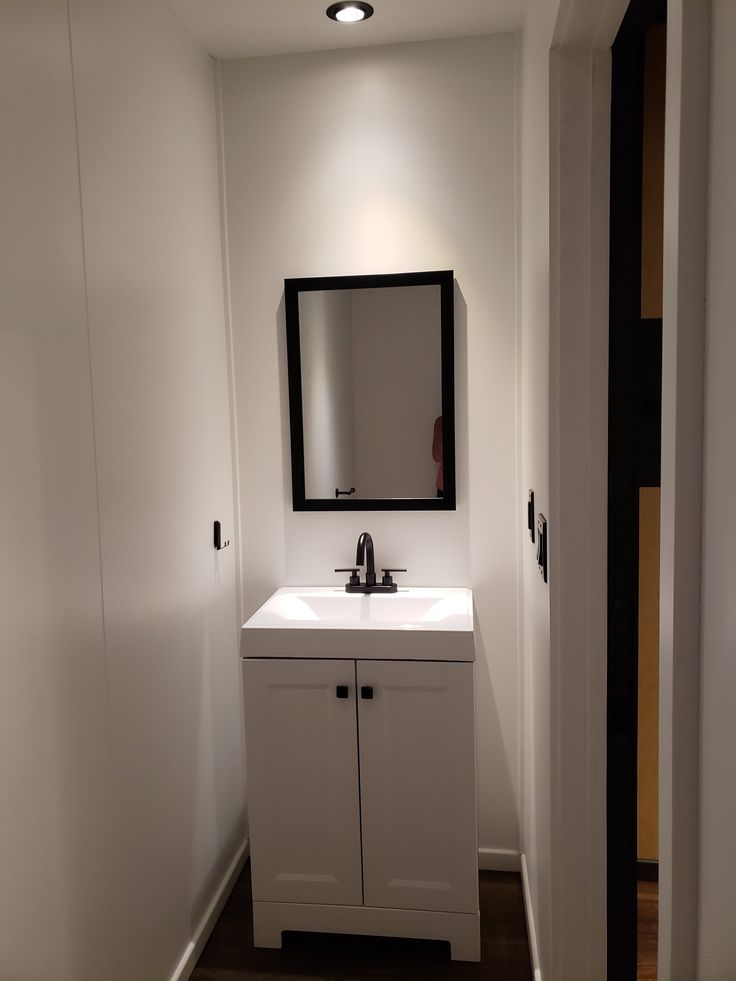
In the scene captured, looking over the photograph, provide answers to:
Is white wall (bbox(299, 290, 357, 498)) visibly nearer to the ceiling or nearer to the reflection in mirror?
the reflection in mirror

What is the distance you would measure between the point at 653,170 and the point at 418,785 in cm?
159

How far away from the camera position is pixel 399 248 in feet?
7.89

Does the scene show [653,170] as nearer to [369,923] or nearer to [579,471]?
[579,471]

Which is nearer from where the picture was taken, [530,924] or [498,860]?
[530,924]

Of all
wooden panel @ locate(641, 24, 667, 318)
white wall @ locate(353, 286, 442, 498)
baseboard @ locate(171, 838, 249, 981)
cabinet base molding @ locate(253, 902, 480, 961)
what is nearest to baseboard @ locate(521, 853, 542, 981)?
cabinet base molding @ locate(253, 902, 480, 961)

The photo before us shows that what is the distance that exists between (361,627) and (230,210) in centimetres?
132

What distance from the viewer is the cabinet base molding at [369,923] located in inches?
84.0

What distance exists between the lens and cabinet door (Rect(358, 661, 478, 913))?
2080 mm

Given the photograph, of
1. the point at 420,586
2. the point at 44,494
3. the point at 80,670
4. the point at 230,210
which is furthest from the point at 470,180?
the point at 80,670

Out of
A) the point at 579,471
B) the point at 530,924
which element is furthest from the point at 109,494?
the point at 530,924

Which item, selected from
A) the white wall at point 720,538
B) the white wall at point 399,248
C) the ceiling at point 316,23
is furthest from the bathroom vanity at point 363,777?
the ceiling at point 316,23

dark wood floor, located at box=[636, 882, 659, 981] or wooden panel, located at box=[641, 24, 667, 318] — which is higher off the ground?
wooden panel, located at box=[641, 24, 667, 318]

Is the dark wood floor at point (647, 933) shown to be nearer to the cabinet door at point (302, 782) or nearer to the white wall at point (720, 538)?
the cabinet door at point (302, 782)

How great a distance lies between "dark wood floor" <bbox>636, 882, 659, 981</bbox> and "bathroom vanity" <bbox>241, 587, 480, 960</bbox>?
418 millimetres
